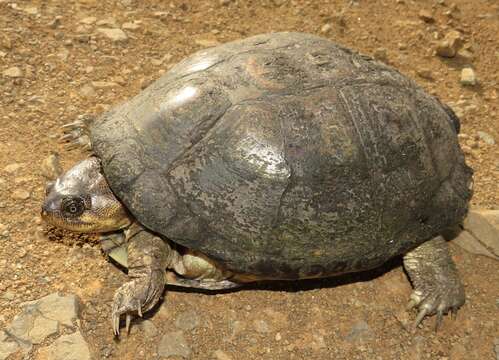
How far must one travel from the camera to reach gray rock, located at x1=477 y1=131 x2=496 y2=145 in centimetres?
526

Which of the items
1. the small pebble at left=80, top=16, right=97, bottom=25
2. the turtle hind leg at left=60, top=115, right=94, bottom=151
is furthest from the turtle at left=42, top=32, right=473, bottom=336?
the small pebble at left=80, top=16, right=97, bottom=25

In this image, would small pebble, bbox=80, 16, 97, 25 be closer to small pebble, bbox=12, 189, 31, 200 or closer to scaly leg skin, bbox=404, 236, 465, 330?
small pebble, bbox=12, 189, 31, 200

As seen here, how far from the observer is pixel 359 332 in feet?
12.4

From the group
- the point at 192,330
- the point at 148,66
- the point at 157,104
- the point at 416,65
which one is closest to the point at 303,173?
the point at 157,104

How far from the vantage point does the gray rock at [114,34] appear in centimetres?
574

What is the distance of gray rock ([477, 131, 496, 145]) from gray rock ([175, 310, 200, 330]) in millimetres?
3182

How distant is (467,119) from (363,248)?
2.54m

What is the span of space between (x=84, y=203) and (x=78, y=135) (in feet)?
3.88

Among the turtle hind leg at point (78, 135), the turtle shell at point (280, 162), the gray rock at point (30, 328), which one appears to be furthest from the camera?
the turtle hind leg at point (78, 135)

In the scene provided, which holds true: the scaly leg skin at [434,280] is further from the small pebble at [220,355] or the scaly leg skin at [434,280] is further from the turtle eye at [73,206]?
the turtle eye at [73,206]

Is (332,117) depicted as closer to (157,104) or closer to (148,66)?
(157,104)

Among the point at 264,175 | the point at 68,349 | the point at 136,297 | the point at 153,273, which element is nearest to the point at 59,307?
the point at 68,349

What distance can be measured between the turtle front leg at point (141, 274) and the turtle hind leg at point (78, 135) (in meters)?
1.15

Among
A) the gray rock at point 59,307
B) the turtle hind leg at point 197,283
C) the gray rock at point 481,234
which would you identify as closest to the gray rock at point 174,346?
the turtle hind leg at point 197,283
